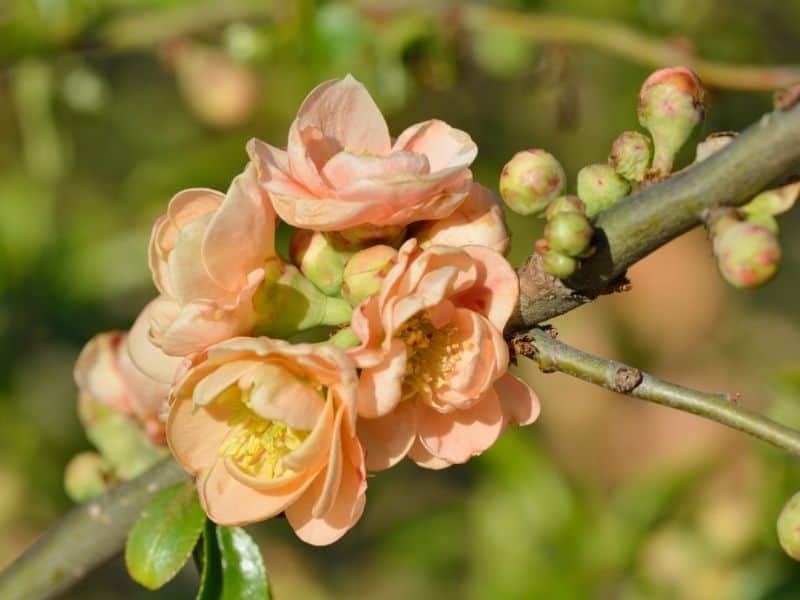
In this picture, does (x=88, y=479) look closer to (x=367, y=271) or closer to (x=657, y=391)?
(x=367, y=271)

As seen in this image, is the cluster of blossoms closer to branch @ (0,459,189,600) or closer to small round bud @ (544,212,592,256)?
small round bud @ (544,212,592,256)

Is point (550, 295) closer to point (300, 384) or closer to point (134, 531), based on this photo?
point (300, 384)

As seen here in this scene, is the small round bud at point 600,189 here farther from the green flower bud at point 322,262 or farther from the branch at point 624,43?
the branch at point 624,43

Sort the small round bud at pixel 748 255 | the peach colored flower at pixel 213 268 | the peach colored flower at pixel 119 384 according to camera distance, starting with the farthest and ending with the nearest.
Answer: the peach colored flower at pixel 119 384
the peach colored flower at pixel 213 268
the small round bud at pixel 748 255

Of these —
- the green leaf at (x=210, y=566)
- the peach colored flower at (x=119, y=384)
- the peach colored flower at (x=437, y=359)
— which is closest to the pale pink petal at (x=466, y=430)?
the peach colored flower at (x=437, y=359)

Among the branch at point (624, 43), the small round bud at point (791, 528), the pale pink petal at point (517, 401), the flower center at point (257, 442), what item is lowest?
the branch at point (624, 43)

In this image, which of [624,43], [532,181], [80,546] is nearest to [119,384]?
[80,546]
